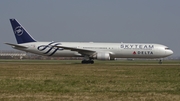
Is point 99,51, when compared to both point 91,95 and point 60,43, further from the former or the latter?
point 91,95

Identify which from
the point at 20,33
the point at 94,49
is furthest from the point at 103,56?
the point at 20,33

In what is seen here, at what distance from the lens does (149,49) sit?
4919 cm

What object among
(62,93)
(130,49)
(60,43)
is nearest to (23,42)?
(60,43)

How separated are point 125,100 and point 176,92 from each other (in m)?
3.41

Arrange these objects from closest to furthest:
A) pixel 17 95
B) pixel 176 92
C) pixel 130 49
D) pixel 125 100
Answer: pixel 125 100 → pixel 17 95 → pixel 176 92 → pixel 130 49

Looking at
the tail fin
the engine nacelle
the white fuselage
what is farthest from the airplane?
the tail fin

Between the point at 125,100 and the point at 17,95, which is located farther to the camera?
the point at 17,95

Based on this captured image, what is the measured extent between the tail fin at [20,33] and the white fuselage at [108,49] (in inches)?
40.9

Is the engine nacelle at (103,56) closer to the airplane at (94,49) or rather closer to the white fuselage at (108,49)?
the airplane at (94,49)

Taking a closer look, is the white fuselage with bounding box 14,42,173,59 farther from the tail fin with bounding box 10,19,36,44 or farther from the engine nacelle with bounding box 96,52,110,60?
the engine nacelle with bounding box 96,52,110,60

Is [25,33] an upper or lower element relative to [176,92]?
upper

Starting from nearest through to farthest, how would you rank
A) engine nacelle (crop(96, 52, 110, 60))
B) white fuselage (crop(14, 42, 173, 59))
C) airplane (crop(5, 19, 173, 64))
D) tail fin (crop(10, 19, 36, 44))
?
engine nacelle (crop(96, 52, 110, 60)) < airplane (crop(5, 19, 173, 64)) < white fuselage (crop(14, 42, 173, 59)) < tail fin (crop(10, 19, 36, 44))

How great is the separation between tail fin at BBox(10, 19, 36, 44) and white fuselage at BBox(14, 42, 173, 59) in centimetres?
104

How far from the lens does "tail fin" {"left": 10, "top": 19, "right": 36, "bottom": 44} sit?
166 ft
